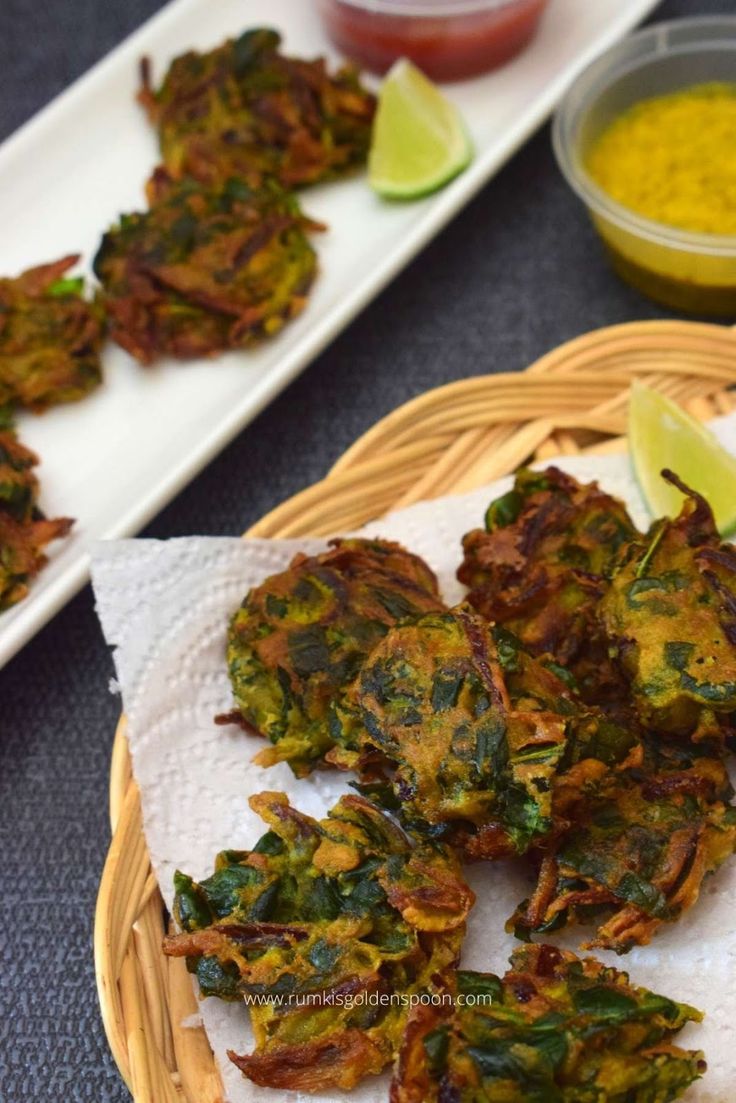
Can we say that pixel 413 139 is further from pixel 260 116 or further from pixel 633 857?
pixel 633 857

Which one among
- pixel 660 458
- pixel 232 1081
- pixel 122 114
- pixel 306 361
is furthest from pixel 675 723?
pixel 122 114

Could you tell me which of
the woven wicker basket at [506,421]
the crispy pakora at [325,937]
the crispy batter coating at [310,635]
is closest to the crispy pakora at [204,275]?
the woven wicker basket at [506,421]

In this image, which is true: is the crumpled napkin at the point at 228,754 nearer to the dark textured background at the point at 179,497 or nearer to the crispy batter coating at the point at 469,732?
→ the crispy batter coating at the point at 469,732

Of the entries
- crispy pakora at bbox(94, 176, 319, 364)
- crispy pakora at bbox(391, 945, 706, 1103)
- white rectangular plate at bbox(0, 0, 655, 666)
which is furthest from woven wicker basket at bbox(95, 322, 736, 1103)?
crispy pakora at bbox(391, 945, 706, 1103)

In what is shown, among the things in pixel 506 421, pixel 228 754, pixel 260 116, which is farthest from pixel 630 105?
pixel 228 754

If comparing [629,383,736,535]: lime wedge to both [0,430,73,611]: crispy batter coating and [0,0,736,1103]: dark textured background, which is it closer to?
[0,0,736,1103]: dark textured background
